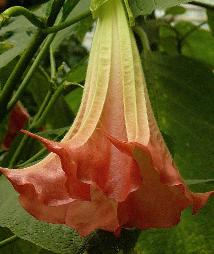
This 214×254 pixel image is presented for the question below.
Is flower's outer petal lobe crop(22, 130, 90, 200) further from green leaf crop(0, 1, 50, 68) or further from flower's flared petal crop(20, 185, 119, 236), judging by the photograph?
green leaf crop(0, 1, 50, 68)

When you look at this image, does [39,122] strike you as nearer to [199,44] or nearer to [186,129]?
[186,129]

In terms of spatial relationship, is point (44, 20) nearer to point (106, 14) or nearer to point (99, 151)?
point (106, 14)

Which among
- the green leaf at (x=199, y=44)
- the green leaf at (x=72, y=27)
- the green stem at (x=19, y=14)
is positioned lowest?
the green leaf at (x=199, y=44)

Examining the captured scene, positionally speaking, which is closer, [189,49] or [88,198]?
[88,198]

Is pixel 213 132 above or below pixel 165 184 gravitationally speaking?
below

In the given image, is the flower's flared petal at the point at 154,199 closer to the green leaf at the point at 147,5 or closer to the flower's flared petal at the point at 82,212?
the flower's flared petal at the point at 82,212

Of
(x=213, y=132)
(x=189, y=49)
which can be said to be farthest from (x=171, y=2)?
(x=189, y=49)

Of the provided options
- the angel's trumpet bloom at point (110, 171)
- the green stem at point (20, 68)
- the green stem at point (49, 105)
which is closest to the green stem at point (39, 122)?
the green stem at point (49, 105)
